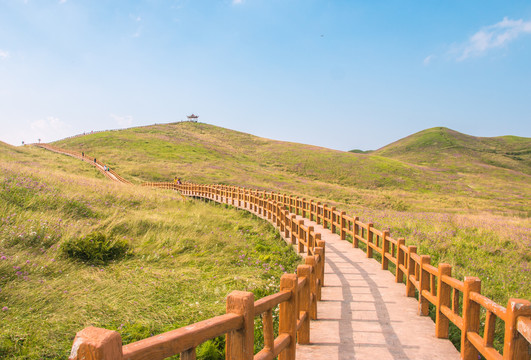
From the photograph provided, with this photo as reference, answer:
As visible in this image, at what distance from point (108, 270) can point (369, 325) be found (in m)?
5.62

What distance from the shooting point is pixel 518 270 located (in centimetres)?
918

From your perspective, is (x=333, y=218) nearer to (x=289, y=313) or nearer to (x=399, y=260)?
(x=399, y=260)

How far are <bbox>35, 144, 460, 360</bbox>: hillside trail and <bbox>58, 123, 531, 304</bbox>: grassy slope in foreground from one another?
7.67 ft

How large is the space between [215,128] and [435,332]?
11242cm

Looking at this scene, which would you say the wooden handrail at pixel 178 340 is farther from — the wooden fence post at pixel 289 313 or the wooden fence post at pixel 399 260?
the wooden fence post at pixel 399 260

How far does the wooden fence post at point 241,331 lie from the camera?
2605 mm

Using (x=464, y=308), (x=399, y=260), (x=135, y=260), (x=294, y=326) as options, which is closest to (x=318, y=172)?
(x=399, y=260)

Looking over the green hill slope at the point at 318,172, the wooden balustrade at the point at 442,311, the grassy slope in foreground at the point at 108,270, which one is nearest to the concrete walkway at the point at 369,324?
the wooden balustrade at the point at 442,311

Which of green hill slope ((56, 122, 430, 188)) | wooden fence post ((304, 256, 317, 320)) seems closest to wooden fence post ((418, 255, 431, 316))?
wooden fence post ((304, 256, 317, 320))

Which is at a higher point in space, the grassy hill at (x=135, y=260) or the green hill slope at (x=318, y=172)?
the green hill slope at (x=318, y=172)

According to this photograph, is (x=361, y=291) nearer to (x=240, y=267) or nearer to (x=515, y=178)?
(x=240, y=267)

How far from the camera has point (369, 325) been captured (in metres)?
5.55

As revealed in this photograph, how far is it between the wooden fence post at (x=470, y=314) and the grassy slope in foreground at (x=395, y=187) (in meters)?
3.64

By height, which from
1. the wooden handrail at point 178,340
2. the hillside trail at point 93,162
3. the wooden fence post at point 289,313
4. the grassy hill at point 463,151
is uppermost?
the grassy hill at point 463,151
